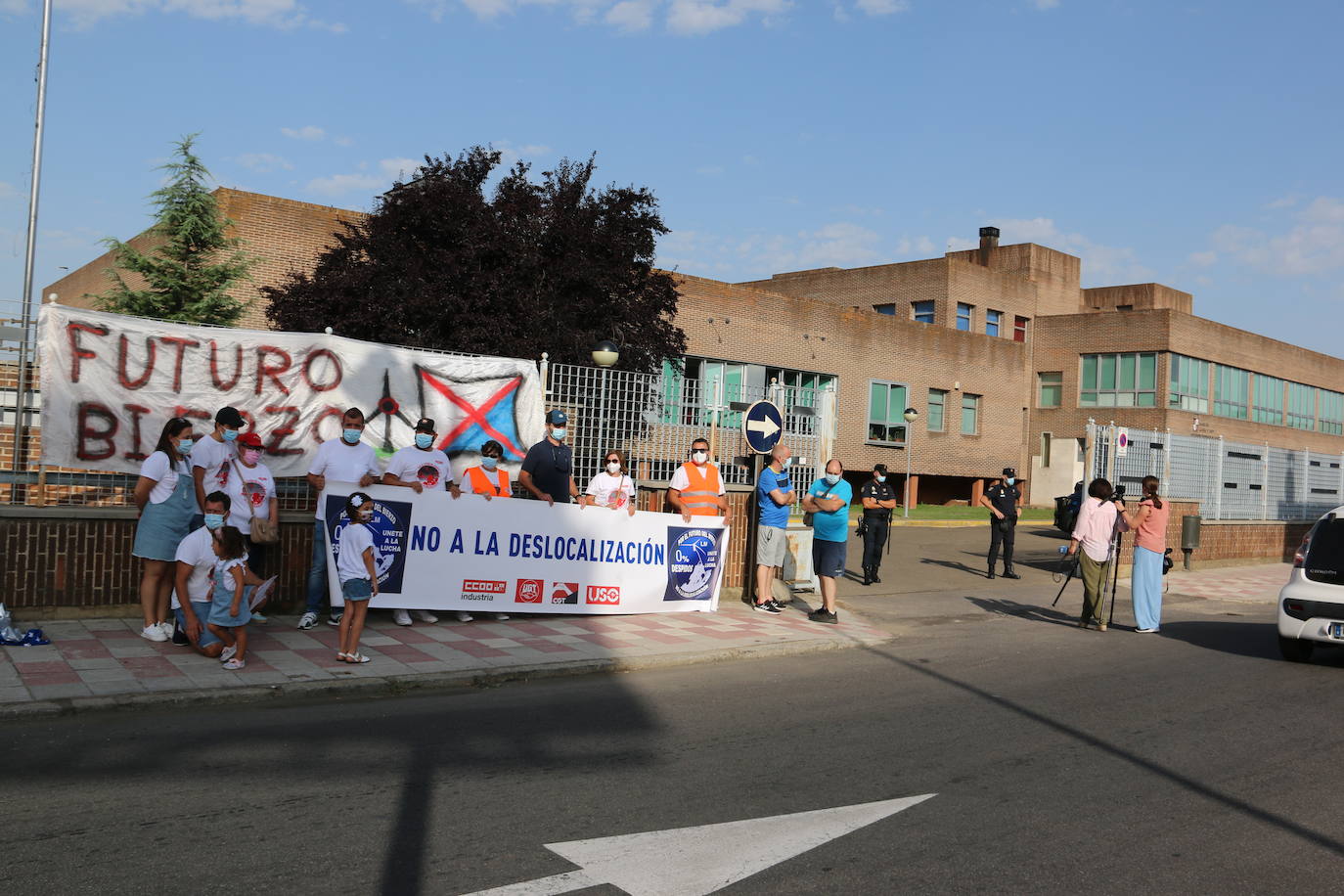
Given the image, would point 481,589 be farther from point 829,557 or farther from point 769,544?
point 829,557

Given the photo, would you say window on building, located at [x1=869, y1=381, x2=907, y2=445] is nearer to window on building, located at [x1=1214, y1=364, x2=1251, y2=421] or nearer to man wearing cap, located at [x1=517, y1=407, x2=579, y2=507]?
window on building, located at [x1=1214, y1=364, x2=1251, y2=421]

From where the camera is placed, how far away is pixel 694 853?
477 cm

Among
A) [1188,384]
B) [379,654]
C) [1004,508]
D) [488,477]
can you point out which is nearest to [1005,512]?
[1004,508]

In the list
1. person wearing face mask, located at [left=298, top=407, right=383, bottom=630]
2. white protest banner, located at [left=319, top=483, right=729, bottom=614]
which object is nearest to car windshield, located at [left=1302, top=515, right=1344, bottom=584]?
white protest banner, located at [left=319, top=483, right=729, bottom=614]

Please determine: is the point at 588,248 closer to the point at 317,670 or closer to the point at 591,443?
the point at 591,443

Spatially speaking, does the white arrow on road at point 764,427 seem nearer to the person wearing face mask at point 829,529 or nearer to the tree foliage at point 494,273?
the person wearing face mask at point 829,529

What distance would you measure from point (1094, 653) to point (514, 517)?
20.6ft

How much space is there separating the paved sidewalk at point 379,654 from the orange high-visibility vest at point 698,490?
1.27 metres

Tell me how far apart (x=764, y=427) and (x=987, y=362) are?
34092mm

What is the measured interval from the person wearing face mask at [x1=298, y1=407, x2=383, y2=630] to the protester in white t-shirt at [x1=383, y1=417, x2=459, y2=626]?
0.33m

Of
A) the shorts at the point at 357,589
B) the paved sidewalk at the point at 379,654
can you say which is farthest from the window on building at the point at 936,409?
the shorts at the point at 357,589

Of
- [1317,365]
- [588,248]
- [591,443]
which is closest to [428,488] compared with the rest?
[591,443]

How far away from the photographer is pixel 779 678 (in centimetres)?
928

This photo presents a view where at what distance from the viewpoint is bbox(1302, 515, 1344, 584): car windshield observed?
1054cm
